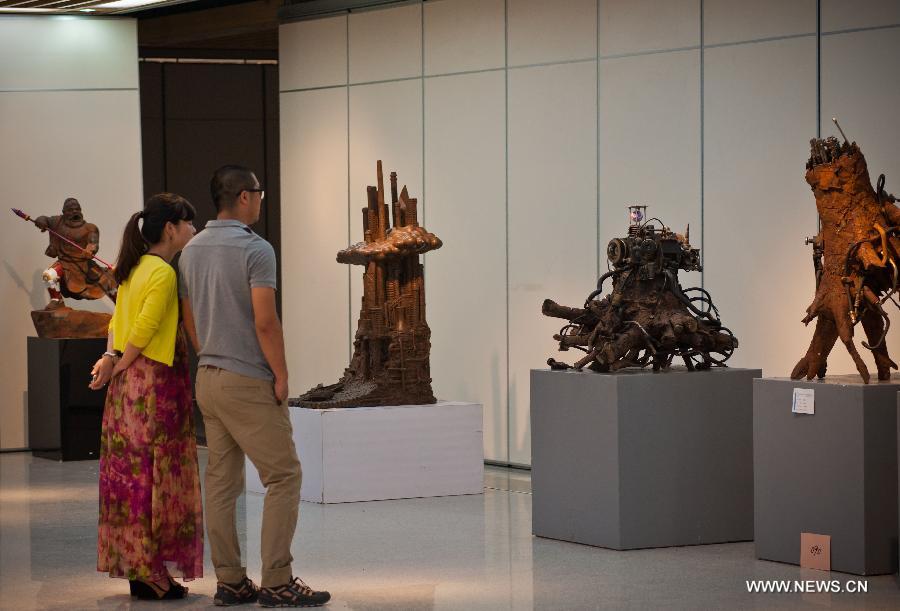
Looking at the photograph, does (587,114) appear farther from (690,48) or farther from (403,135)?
(403,135)

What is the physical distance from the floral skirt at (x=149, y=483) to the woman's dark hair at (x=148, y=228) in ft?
1.28

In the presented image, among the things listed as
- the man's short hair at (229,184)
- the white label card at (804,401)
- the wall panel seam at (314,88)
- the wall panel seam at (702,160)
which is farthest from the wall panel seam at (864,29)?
the wall panel seam at (314,88)

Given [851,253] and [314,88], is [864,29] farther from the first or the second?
[314,88]

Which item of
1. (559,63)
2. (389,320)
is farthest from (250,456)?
(559,63)

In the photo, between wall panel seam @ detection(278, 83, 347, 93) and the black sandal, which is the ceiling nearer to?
wall panel seam @ detection(278, 83, 347, 93)

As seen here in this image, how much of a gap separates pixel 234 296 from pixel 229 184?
0.46 m

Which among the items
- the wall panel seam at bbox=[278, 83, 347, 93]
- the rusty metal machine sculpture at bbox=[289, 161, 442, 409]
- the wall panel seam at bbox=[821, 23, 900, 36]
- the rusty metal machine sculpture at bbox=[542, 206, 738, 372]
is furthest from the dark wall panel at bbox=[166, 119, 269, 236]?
the rusty metal machine sculpture at bbox=[542, 206, 738, 372]

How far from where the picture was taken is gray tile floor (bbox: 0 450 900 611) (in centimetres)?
605

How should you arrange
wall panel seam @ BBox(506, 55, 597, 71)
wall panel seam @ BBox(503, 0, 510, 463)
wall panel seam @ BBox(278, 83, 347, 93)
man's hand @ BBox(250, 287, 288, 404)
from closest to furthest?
man's hand @ BBox(250, 287, 288, 404)
wall panel seam @ BBox(506, 55, 597, 71)
wall panel seam @ BBox(503, 0, 510, 463)
wall panel seam @ BBox(278, 83, 347, 93)

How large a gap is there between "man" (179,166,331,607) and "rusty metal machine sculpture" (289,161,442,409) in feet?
10.7

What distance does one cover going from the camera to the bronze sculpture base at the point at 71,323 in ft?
38.2

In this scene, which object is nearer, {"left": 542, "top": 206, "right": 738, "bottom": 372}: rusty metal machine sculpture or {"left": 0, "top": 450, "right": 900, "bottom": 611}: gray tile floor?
{"left": 0, "top": 450, "right": 900, "bottom": 611}: gray tile floor

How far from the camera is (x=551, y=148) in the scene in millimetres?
10539

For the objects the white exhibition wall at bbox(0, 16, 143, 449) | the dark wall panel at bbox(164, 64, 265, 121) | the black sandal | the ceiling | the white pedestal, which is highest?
the ceiling
